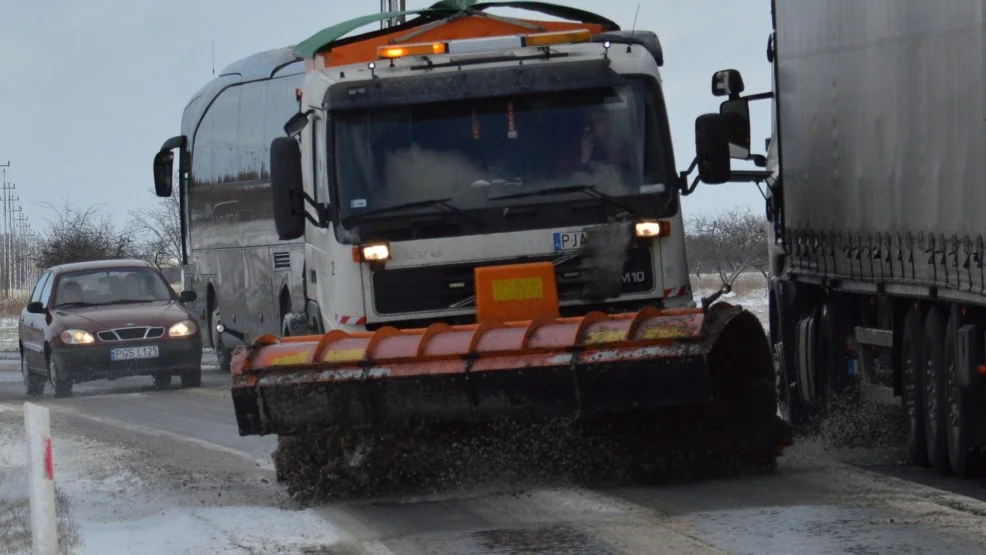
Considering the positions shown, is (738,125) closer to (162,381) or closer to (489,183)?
(489,183)

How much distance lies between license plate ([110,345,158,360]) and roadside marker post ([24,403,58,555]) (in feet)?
51.5

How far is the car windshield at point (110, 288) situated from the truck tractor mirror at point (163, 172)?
3181mm

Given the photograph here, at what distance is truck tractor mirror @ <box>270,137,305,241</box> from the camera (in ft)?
39.1

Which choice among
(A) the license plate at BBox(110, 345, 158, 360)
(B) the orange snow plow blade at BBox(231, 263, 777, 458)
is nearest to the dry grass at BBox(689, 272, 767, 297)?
(A) the license plate at BBox(110, 345, 158, 360)

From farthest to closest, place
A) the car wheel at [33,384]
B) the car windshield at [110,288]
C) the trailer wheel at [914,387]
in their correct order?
1. the car wheel at [33,384]
2. the car windshield at [110,288]
3. the trailer wheel at [914,387]

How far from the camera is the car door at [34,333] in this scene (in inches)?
937

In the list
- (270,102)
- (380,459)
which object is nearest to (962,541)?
(380,459)

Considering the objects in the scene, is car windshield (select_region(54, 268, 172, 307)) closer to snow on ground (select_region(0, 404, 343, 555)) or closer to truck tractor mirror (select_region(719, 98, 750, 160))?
snow on ground (select_region(0, 404, 343, 555))

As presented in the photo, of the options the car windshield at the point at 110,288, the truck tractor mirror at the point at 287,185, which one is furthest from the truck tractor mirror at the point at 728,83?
the car windshield at the point at 110,288

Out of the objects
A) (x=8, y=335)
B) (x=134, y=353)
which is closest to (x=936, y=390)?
(x=134, y=353)

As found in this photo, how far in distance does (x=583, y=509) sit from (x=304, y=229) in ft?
12.2

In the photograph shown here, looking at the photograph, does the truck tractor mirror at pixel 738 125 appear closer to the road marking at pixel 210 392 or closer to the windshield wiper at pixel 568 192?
the windshield wiper at pixel 568 192

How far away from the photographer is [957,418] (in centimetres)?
1054

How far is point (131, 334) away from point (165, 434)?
6.95 metres
